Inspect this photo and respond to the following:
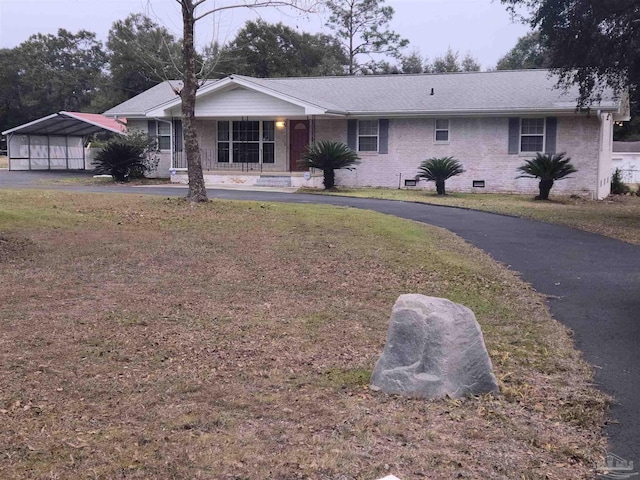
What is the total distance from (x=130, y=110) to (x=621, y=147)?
2833cm

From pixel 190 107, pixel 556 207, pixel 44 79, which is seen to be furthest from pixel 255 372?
pixel 44 79

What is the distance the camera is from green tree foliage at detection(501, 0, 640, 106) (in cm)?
1398

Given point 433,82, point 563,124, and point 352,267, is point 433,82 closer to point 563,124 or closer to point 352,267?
point 563,124

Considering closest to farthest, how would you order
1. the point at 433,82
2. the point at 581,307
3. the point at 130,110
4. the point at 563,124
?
the point at 581,307 < the point at 563,124 < the point at 433,82 < the point at 130,110

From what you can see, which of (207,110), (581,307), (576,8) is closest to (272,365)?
(581,307)

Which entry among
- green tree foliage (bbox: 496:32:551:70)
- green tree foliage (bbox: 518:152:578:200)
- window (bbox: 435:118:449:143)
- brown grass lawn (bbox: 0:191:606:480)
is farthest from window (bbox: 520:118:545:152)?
green tree foliage (bbox: 496:32:551:70)

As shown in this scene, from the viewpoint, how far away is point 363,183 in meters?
25.0

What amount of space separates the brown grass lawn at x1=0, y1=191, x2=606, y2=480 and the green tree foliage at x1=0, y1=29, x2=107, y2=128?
5363cm

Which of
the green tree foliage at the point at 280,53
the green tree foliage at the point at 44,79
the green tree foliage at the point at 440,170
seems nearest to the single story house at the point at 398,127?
the green tree foliage at the point at 440,170

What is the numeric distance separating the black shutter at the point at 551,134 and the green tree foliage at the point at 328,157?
6.49m

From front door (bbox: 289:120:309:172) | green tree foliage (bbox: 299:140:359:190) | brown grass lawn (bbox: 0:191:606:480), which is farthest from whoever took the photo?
front door (bbox: 289:120:309:172)

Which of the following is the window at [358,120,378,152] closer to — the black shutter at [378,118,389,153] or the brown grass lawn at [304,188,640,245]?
the black shutter at [378,118,389,153]

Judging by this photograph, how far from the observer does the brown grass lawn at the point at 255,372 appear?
3.56 m

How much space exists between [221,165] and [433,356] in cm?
2364
